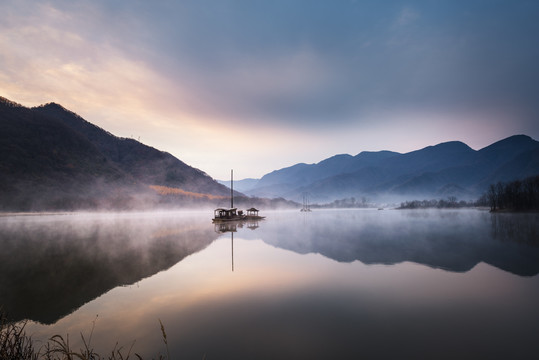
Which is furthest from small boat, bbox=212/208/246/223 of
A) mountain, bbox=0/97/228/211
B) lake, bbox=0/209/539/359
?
mountain, bbox=0/97/228/211

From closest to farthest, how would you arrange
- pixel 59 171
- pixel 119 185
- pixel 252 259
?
pixel 252 259
pixel 59 171
pixel 119 185

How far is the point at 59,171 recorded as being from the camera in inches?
Answer: 4724

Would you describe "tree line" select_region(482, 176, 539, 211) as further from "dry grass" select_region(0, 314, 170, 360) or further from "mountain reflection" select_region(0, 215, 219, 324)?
"dry grass" select_region(0, 314, 170, 360)

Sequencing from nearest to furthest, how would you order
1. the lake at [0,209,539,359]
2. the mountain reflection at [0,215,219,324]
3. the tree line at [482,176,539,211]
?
the lake at [0,209,539,359], the mountain reflection at [0,215,219,324], the tree line at [482,176,539,211]

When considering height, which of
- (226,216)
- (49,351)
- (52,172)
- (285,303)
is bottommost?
(285,303)

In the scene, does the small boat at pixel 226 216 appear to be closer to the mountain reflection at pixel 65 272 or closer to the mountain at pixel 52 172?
the mountain reflection at pixel 65 272

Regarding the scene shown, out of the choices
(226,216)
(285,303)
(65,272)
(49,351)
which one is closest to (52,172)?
(226,216)

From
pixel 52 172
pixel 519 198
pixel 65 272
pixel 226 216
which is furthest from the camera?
pixel 52 172

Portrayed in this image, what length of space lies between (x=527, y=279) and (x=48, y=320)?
2084 centimetres

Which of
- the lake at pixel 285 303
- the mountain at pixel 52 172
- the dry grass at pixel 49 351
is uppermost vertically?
the mountain at pixel 52 172

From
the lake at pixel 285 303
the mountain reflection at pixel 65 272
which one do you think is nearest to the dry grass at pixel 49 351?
the lake at pixel 285 303

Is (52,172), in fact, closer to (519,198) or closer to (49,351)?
(49,351)

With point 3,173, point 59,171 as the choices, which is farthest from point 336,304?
point 59,171

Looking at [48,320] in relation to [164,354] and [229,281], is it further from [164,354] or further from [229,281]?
[229,281]
